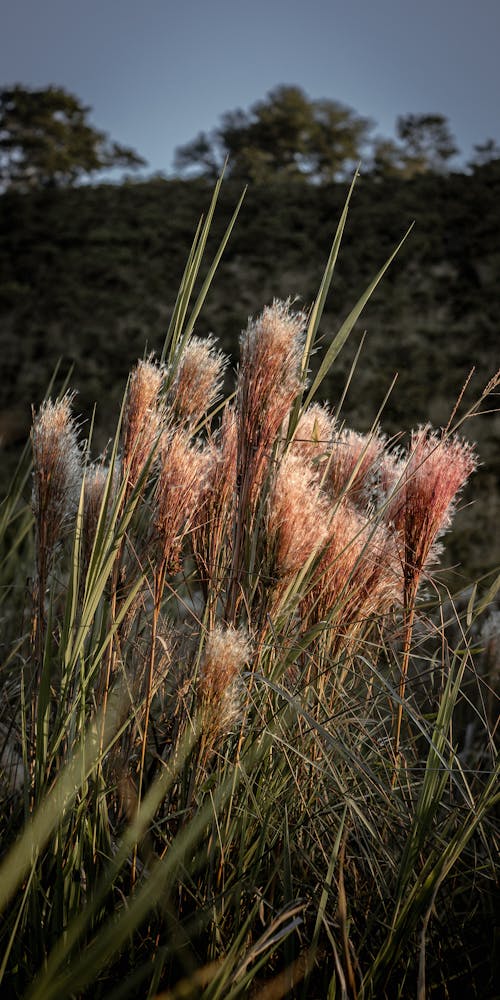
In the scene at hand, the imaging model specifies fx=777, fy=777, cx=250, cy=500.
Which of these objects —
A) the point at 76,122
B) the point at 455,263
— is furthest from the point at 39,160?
the point at 455,263

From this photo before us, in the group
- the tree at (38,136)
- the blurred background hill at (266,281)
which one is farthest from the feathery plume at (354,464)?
the tree at (38,136)

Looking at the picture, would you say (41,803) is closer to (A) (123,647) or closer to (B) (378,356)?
(A) (123,647)

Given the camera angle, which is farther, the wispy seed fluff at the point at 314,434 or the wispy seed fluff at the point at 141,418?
the wispy seed fluff at the point at 314,434

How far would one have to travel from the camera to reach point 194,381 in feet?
4.37

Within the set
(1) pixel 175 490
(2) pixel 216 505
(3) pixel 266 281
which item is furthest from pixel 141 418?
(3) pixel 266 281

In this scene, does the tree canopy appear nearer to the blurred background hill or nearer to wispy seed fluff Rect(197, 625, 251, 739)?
the blurred background hill

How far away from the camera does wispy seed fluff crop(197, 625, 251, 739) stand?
3.28 ft

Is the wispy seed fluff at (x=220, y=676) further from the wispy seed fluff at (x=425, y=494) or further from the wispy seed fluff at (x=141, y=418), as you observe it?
the wispy seed fluff at (x=425, y=494)

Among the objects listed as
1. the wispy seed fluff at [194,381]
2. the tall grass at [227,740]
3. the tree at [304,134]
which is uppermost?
the tree at [304,134]

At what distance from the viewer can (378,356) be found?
12.6 meters

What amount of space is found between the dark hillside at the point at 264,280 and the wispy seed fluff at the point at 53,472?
841 centimetres

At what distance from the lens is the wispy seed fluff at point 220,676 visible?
1001 mm

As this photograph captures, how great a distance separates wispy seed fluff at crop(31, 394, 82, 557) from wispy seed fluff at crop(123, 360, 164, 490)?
0.09 metres

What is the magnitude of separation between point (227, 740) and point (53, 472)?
21.2 inches
